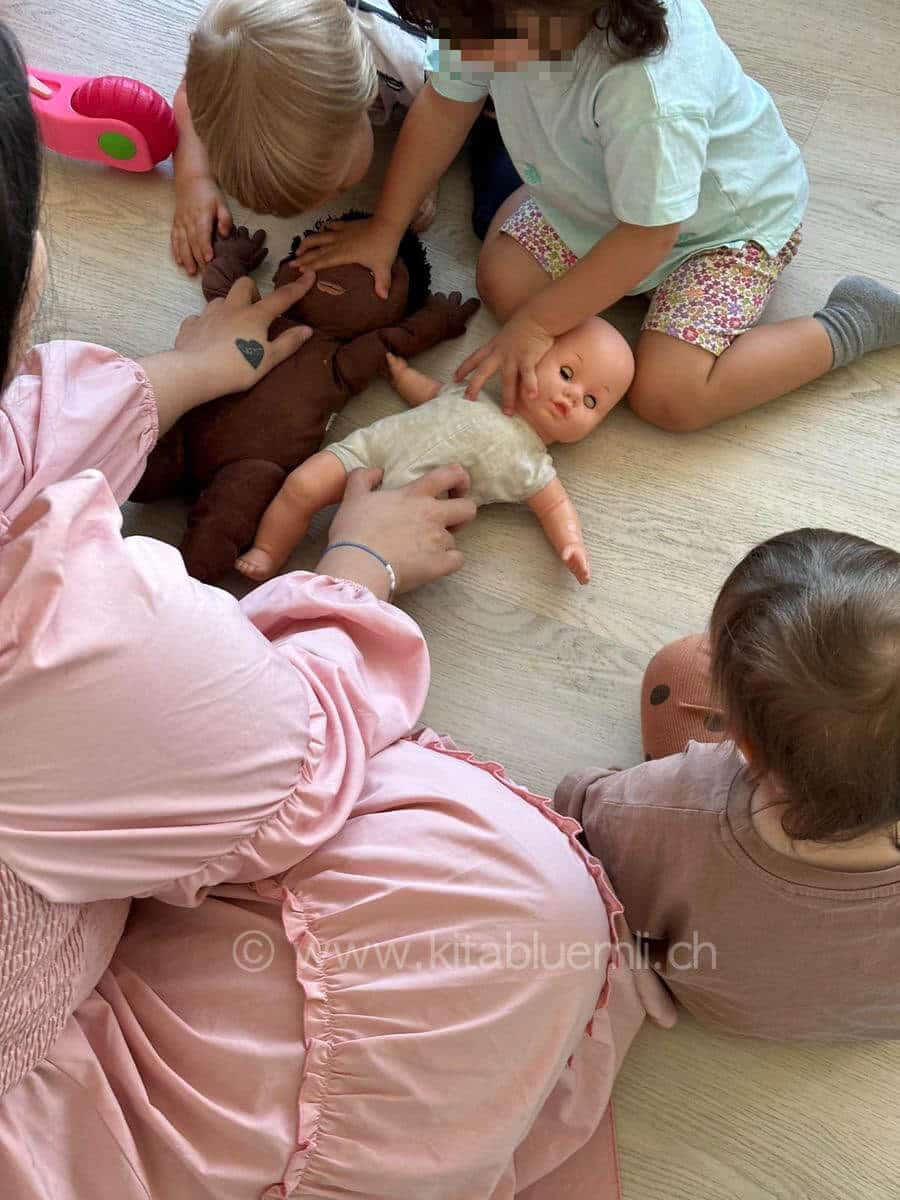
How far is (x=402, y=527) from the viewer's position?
960 mm

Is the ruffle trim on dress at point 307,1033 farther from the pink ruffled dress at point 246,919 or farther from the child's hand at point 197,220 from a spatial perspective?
the child's hand at point 197,220

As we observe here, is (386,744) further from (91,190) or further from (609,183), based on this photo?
(91,190)

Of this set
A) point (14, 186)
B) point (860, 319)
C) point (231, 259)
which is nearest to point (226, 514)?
point (231, 259)

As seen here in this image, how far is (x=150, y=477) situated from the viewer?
1.00 m

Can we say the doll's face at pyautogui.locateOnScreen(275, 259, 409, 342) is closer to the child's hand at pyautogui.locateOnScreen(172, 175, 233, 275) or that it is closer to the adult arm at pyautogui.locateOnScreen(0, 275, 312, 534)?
the adult arm at pyautogui.locateOnScreen(0, 275, 312, 534)

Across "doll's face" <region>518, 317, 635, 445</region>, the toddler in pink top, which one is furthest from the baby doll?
the toddler in pink top

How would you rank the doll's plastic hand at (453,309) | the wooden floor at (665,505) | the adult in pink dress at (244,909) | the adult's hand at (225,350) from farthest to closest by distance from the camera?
the doll's plastic hand at (453,309) → the adult's hand at (225,350) → the wooden floor at (665,505) → the adult in pink dress at (244,909)

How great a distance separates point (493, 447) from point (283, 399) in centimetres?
21

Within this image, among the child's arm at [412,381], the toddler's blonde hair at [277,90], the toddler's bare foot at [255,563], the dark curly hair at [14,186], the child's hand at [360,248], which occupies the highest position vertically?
the dark curly hair at [14,186]

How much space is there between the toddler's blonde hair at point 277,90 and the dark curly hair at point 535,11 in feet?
0.35

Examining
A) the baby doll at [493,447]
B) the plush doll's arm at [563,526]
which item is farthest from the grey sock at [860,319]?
the plush doll's arm at [563,526]

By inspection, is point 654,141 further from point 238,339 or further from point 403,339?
point 238,339

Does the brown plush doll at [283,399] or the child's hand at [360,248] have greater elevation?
the child's hand at [360,248]

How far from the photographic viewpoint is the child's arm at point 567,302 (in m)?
0.91
